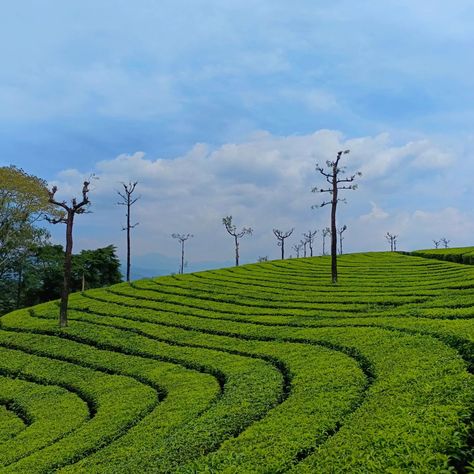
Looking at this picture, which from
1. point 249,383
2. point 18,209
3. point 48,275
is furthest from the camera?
point 48,275

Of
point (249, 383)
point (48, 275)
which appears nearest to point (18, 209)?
point (48, 275)

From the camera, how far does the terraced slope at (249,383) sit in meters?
7.49

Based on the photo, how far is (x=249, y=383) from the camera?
12352mm

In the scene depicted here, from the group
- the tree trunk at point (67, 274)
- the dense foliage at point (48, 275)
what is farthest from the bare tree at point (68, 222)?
the dense foliage at point (48, 275)

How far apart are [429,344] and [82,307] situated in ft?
64.1

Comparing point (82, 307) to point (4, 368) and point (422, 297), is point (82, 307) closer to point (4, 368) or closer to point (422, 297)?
point (4, 368)

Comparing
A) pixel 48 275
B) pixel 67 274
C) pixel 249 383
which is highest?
pixel 67 274

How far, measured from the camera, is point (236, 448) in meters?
8.04

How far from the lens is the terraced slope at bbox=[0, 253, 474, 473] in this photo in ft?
24.6

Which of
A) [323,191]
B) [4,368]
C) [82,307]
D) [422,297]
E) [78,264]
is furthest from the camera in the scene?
[78,264]

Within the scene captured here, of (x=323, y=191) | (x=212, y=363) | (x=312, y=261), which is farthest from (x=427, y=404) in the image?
(x=312, y=261)

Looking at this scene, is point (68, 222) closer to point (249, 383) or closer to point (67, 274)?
point (67, 274)

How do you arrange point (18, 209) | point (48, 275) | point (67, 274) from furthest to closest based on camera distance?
point (48, 275), point (18, 209), point (67, 274)

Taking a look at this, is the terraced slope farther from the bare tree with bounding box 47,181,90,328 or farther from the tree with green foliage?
the tree with green foliage
